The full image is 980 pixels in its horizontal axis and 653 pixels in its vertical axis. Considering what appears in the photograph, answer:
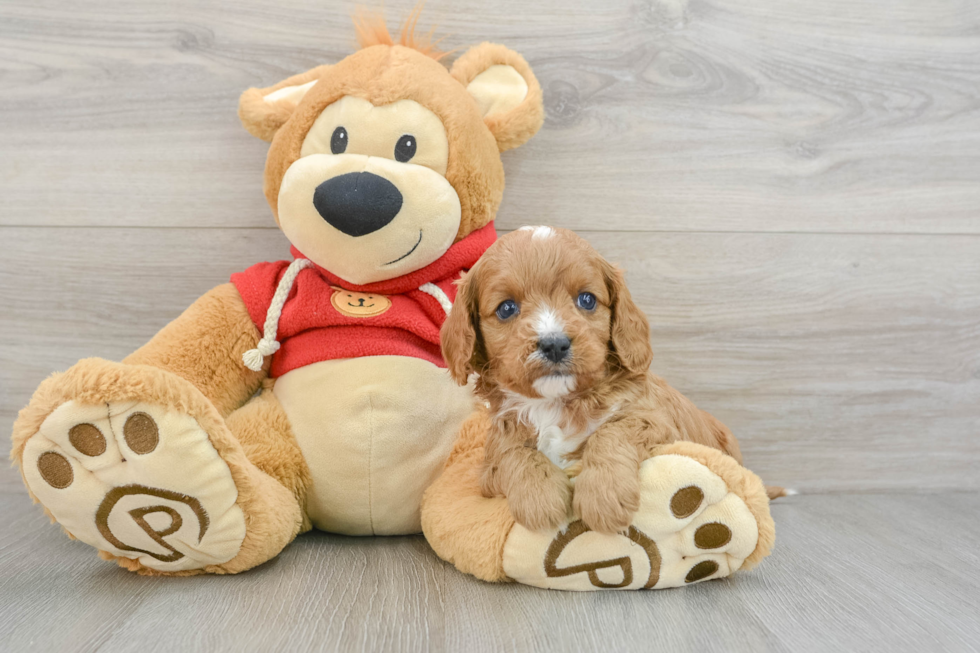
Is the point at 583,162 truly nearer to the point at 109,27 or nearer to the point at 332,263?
the point at 332,263

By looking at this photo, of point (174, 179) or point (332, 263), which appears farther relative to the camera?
point (174, 179)

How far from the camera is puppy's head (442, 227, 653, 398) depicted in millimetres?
997

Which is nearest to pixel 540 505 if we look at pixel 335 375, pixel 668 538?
pixel 668 538

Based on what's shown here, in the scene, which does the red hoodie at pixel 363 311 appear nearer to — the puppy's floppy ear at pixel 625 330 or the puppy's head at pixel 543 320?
→ the puppy's head at pixel 543 320

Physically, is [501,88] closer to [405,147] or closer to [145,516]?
[405,147]

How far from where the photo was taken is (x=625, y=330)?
3.58 ft

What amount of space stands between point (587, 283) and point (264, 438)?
66cm

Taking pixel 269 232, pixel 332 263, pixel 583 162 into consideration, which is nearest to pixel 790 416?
pixel 583 162

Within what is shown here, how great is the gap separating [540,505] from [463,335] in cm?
28

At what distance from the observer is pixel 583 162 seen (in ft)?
5.41

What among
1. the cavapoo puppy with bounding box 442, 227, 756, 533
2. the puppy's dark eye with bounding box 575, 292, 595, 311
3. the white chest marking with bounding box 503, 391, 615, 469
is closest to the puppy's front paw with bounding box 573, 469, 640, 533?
the cavapoo puppy with bounding box 442, 227, 756, 533

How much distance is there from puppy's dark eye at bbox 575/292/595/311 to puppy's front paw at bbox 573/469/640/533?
Result: 25cm

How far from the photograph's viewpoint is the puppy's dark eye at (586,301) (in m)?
1.07

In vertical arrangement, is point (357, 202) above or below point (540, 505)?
above
